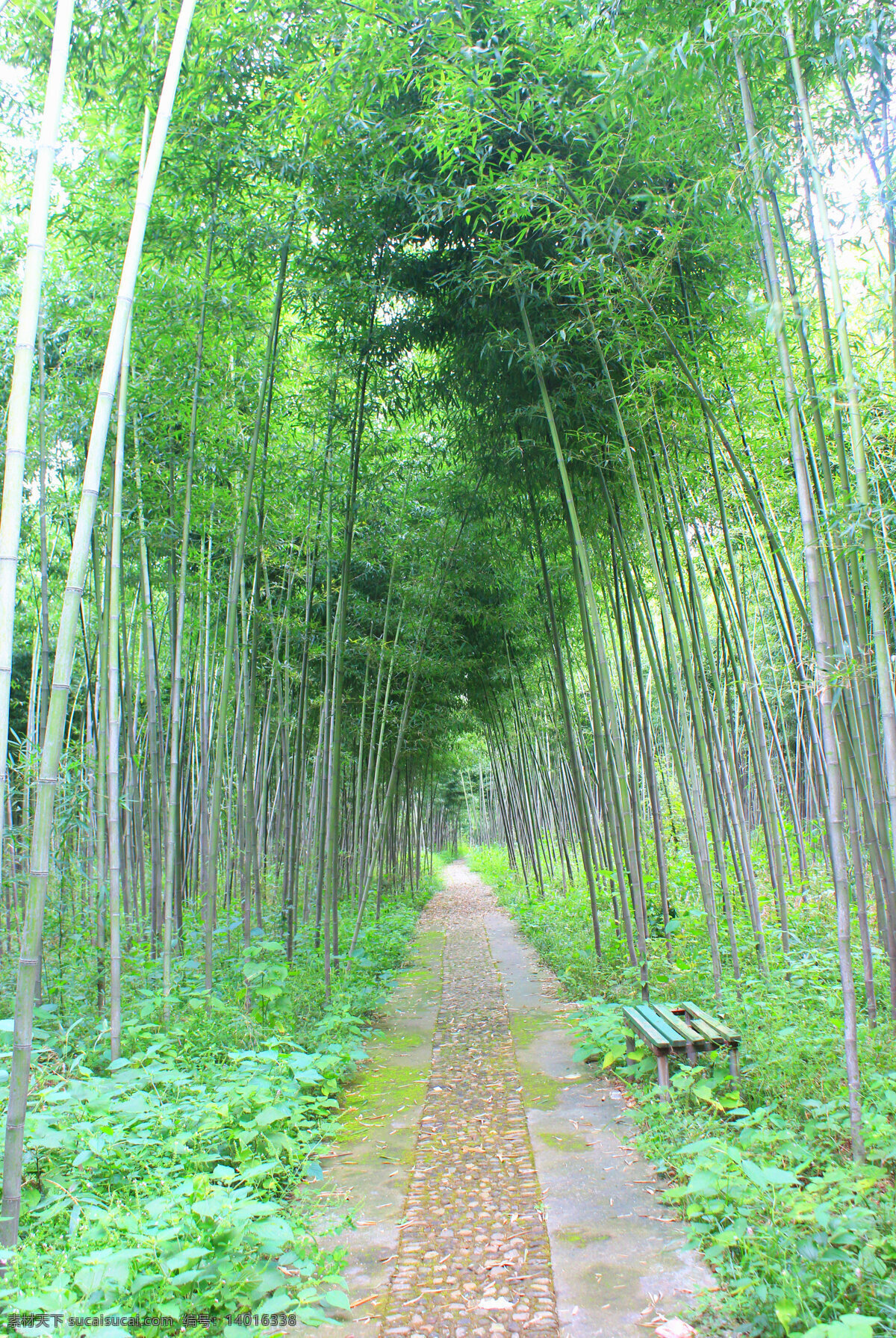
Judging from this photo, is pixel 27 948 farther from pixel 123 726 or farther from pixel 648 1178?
pixel 123 726

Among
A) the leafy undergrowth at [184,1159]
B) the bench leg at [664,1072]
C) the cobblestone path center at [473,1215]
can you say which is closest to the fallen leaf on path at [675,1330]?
the cobblestone path center at [473,1215]

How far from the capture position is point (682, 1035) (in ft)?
8.86

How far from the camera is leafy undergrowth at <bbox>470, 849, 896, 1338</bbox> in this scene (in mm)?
1513

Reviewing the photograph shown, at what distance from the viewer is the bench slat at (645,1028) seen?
2.65 meters

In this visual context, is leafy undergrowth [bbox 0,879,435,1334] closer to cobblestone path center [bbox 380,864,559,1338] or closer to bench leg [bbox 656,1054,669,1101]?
cobblestone path center [bbox 380,864,559,1338]

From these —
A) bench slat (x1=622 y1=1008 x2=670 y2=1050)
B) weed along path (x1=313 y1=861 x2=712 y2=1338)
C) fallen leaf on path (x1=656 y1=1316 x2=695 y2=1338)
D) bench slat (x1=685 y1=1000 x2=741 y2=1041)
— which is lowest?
weed along path (x1=313 y1=861 x2=712 y2=1338)

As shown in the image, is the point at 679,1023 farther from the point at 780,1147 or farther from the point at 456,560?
the point at 456,560

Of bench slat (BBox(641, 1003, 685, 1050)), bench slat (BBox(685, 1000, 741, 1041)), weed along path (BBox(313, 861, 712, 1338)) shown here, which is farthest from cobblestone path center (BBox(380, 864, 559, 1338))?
bench slat (BBox(685, 1000, 741, 1041))

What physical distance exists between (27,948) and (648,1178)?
74.3 inches

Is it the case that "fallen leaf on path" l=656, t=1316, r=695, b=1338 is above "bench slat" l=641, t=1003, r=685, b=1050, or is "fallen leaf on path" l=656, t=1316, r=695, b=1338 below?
below

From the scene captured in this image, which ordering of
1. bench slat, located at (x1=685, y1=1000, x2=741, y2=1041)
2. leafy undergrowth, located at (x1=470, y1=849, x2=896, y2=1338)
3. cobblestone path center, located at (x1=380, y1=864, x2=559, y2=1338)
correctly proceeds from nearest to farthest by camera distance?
leafy undergrowth, located at (x1=470, y1=849, x2=896, y2=1338) → cobblestone path center, located at (x1=380, y1=864, x2=559, y2=1338) → bench slat, located at (x1=685, y1=1000, x2=741, y2=1041)

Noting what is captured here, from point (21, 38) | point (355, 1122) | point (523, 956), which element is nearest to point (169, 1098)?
point (355, 1122)

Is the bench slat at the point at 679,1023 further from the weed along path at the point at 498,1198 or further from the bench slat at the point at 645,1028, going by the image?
the weed along path at the point at 498,1198

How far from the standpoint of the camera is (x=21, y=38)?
102 inches
